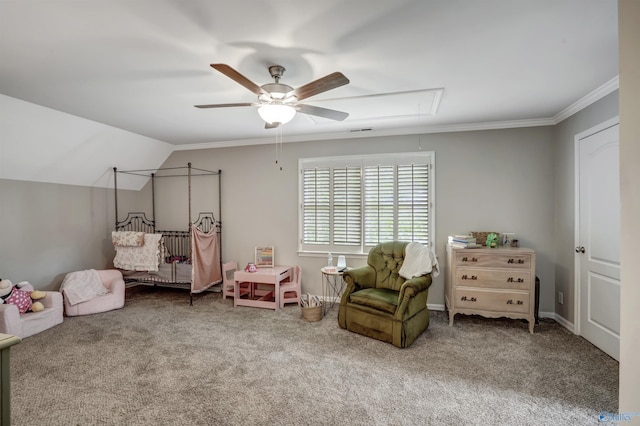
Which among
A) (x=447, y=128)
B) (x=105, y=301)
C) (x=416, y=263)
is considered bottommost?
(x=105, y=301)

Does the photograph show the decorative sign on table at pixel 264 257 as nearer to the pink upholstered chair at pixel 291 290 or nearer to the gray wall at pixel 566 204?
the pink upholstered chair at pixel 291 290

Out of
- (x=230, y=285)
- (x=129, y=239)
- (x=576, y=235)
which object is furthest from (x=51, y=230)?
(x=576, y=235)

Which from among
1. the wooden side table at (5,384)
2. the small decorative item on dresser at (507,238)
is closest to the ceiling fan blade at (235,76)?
the wooden side table at (5,384)

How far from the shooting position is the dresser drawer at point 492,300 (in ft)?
11.7

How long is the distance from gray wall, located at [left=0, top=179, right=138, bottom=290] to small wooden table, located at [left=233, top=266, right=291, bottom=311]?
2.57 m

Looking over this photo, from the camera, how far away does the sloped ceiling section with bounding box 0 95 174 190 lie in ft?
11.8

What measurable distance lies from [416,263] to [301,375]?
180cm

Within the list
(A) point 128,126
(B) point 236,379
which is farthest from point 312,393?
(A) point 128,126

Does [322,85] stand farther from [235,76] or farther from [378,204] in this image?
[378,204]

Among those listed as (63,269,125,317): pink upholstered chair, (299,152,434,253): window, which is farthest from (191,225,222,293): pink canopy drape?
(299,152,434,253): window

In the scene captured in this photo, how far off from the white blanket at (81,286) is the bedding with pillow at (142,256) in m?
0.43

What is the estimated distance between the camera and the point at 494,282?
11.9ft

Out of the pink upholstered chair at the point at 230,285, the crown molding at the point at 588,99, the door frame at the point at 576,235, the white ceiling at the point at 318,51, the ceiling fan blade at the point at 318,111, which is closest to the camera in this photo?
the white ceiling at the point at 318,51

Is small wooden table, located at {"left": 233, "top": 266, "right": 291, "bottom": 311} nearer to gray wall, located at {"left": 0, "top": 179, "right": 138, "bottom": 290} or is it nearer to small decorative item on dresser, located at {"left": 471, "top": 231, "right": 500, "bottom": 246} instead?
gray wall, located at {"left": 0, "top": 179, "right": 138, "bottom": 290}
